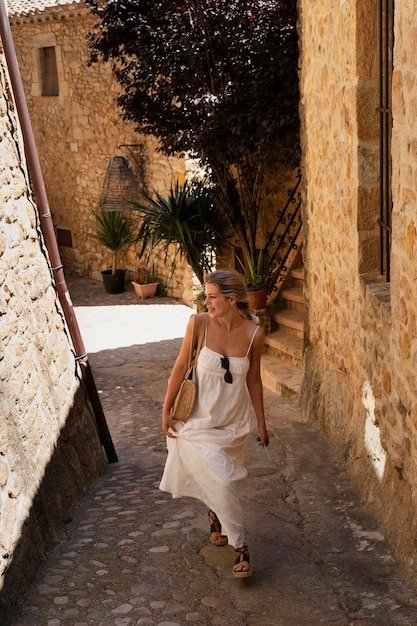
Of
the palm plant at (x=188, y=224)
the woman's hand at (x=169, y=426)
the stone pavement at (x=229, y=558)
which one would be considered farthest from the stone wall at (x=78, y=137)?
the woman's hand at (x=169, y=426)

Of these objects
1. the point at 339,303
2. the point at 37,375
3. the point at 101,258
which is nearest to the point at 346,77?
the point at 339,303

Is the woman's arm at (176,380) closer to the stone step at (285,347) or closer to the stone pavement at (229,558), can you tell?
the stone pavement at (229,558)

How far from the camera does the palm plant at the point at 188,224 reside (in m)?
11.1

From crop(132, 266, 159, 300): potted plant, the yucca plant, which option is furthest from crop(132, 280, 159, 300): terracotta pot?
the yucca plant

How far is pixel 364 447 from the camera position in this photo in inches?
229

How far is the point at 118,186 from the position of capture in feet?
51.6

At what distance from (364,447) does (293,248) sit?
4.59 meters

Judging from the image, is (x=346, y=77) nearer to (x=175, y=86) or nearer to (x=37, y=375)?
(x=37, y=375)

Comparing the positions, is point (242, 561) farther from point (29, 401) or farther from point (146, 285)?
point (146, 285)

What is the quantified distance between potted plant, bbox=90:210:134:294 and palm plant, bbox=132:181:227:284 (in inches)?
205

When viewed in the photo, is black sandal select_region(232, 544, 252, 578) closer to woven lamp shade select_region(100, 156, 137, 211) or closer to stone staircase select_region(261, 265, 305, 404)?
stone staircase select_region(261, 265, 305, 404)

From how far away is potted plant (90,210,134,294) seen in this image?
16.6 meters

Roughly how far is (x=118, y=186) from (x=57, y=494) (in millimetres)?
10814

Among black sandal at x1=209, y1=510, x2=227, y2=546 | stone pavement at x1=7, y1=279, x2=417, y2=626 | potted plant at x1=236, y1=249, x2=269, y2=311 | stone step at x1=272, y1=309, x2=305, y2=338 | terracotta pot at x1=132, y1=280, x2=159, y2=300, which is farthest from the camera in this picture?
terracotta pot at x1=132, y1=280, x2=159, y2=300
